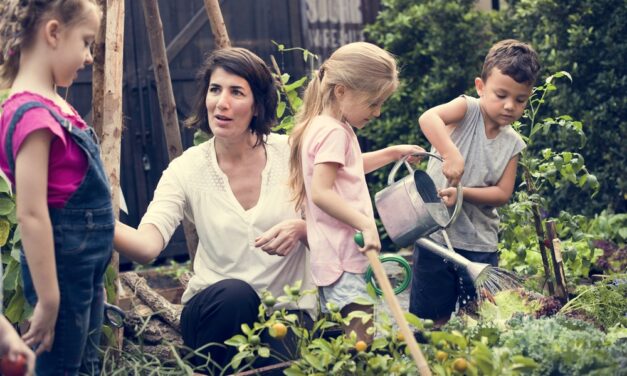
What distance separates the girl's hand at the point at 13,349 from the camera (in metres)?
2.01

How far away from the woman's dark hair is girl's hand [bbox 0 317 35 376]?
1358 millimetres

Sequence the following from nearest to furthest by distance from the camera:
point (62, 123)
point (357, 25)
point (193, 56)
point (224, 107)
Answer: point (62, 123), point (224, 107), point (193, 56), point (357, 25)

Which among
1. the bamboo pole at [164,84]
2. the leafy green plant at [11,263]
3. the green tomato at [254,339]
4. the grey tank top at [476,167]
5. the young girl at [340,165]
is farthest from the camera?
the bamboo pole at [164,84]

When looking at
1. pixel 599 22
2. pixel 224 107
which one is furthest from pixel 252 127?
pixel 599 22

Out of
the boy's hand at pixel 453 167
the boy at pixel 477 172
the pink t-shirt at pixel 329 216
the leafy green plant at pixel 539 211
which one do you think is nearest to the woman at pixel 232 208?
the pink t-shirt at pixel 329 216

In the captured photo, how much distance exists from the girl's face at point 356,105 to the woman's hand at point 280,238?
39cm

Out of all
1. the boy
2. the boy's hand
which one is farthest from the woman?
the boy

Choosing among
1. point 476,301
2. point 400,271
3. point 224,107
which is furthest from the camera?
point 400,271

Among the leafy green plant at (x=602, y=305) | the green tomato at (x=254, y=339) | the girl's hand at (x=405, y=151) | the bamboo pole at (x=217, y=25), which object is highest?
the bamboo pole at (x=217, y=25)

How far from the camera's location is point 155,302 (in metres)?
3.71

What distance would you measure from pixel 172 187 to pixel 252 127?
345mm

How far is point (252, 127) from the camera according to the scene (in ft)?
10.9

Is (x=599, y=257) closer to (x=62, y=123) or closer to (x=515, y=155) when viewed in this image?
(x=515, y=155)

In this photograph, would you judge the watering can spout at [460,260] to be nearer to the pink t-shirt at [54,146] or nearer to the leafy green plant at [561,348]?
the leafy green plant at [561,348]
